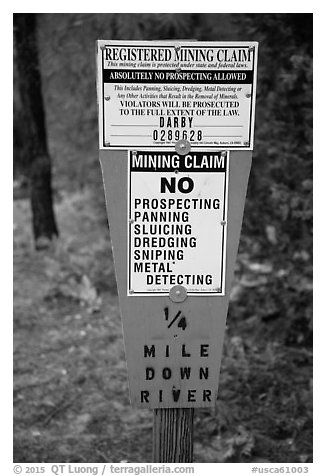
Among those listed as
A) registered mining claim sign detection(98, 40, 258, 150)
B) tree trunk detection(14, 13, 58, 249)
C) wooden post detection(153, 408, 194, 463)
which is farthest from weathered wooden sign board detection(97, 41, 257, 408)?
tree trunk detection(14, 13, 58, 249)

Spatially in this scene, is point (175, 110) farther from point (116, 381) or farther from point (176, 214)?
point (116, 381)

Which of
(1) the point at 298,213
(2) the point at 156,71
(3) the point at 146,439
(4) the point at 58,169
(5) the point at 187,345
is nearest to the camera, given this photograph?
(2) the point at 156,71

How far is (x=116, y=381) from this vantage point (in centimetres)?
481

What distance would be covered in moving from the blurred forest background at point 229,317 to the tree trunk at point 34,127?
0.26 meters

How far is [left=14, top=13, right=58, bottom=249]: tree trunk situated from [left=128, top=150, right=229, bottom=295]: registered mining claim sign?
5.44 metres

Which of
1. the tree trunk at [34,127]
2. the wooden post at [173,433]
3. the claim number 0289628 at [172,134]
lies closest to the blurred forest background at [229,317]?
the tree trunk at [34,127]

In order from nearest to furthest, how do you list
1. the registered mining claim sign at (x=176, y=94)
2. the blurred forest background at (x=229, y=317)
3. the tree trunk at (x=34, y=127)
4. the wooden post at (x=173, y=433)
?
the registered mining claim sign at (x=176, y=94), the wooden post at (x=173, y=433), the blurred forest background at (x=229, y=317), the tree trunk at (x=34, y=127)

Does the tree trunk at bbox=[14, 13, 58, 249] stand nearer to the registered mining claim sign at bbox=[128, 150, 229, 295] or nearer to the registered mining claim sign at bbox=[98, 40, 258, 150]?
the registered mining claim sign at bbox=[98, 40, 258, 150]

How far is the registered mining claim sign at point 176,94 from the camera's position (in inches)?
86.5

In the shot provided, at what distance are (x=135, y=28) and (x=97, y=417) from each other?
3.24m

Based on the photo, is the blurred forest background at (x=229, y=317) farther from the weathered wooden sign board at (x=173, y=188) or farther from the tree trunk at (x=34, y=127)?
the weathered wooden sign board at (x=173, y=188)

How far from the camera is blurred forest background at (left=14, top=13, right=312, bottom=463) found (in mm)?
4055

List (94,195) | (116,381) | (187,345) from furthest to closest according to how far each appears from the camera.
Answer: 1. (94,195)
2. (116,381)
3. (187,345)
